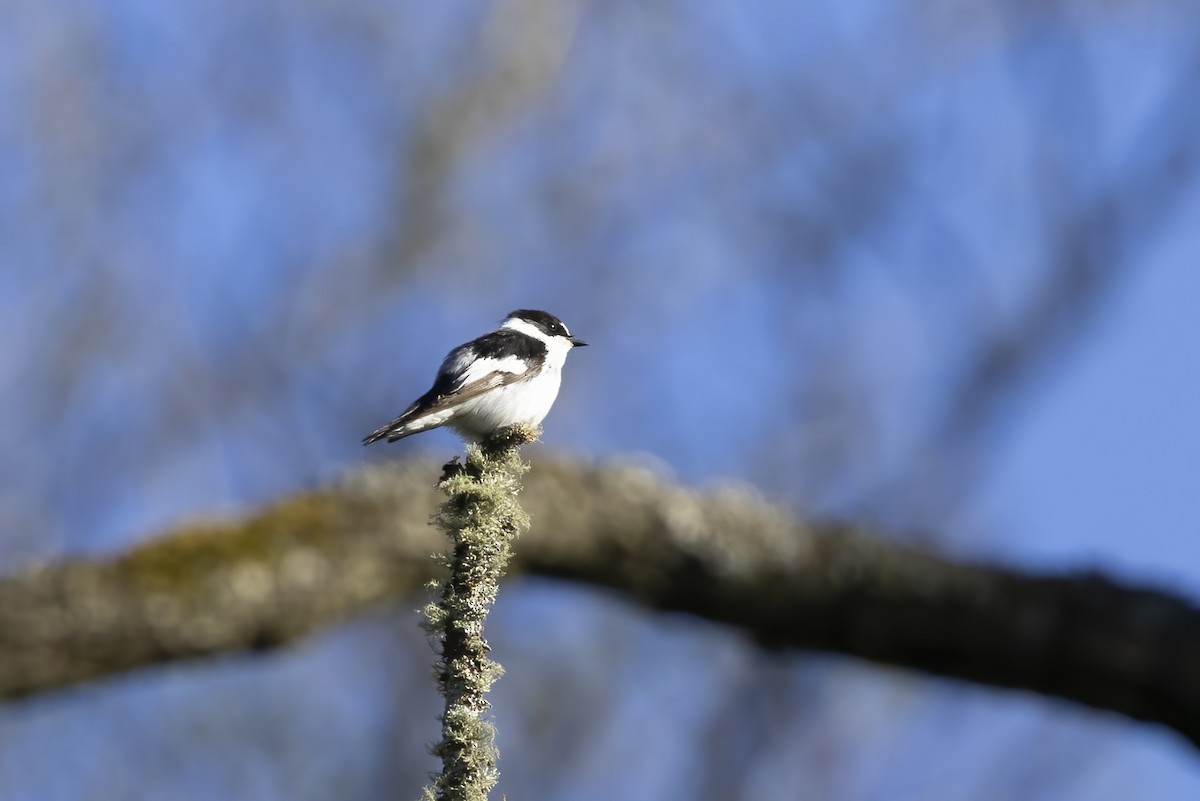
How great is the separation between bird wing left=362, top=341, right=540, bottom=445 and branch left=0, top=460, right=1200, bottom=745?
34 cm

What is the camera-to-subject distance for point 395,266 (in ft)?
39.5

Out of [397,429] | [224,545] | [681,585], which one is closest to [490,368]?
[397,429]

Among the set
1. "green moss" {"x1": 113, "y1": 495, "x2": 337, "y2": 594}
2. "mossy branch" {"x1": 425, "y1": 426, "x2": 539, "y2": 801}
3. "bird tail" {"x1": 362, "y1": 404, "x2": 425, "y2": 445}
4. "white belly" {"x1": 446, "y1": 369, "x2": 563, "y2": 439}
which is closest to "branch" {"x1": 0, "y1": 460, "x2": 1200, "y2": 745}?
"green moss" {"x1": 113, "y1": 495, "x2": 337, "y2": 594}

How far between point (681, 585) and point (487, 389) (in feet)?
3.28

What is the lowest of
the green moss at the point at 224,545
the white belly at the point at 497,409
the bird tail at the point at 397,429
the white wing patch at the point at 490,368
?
the green moss at the point at 224,545

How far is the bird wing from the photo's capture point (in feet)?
14.3

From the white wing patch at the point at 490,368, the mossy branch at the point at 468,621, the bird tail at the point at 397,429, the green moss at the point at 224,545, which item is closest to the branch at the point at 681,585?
the green moss at the point at 224,545

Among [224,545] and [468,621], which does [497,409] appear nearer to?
[224,545]

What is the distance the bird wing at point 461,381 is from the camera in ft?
Answer: 14.3

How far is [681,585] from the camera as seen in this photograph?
409 cm

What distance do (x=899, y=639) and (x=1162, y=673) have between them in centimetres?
76

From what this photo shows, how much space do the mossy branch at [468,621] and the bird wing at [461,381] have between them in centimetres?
251

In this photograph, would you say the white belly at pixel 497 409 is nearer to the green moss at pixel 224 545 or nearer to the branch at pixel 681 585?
the branch at pixel 681 585

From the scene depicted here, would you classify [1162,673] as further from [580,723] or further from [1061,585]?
[580,723]
